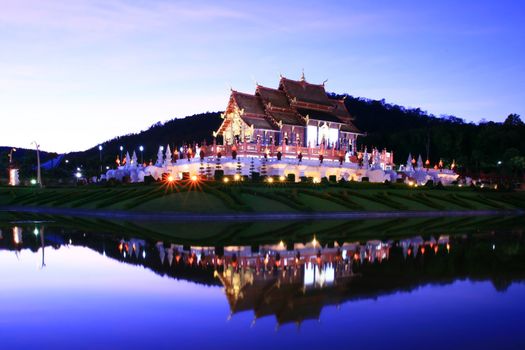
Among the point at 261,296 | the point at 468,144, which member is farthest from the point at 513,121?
the point at 261,296

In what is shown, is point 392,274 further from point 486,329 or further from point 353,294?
point 486,329

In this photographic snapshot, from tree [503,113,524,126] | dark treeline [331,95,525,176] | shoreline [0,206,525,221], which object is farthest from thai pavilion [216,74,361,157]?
tree [503,113,524,126]

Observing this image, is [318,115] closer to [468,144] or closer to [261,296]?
[261,296]

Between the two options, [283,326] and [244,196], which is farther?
[244,196]

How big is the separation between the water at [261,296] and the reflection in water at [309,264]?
5cm

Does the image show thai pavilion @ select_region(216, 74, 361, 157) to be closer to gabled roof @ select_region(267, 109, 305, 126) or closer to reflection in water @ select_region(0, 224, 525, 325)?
gabled roof @ select_region(267, 109, 305, 126)

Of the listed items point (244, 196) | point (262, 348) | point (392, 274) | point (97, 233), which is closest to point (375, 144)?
point (244, 196)

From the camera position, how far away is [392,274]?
54.8ft

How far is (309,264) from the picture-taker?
1844 cm

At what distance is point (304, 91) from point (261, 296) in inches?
2255

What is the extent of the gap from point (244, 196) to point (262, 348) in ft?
111

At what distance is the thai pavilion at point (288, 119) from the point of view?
61.1 meters

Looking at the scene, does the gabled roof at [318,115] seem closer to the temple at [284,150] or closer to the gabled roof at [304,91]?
the temple at [284,150]

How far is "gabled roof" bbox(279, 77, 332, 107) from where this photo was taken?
66.9 metres
